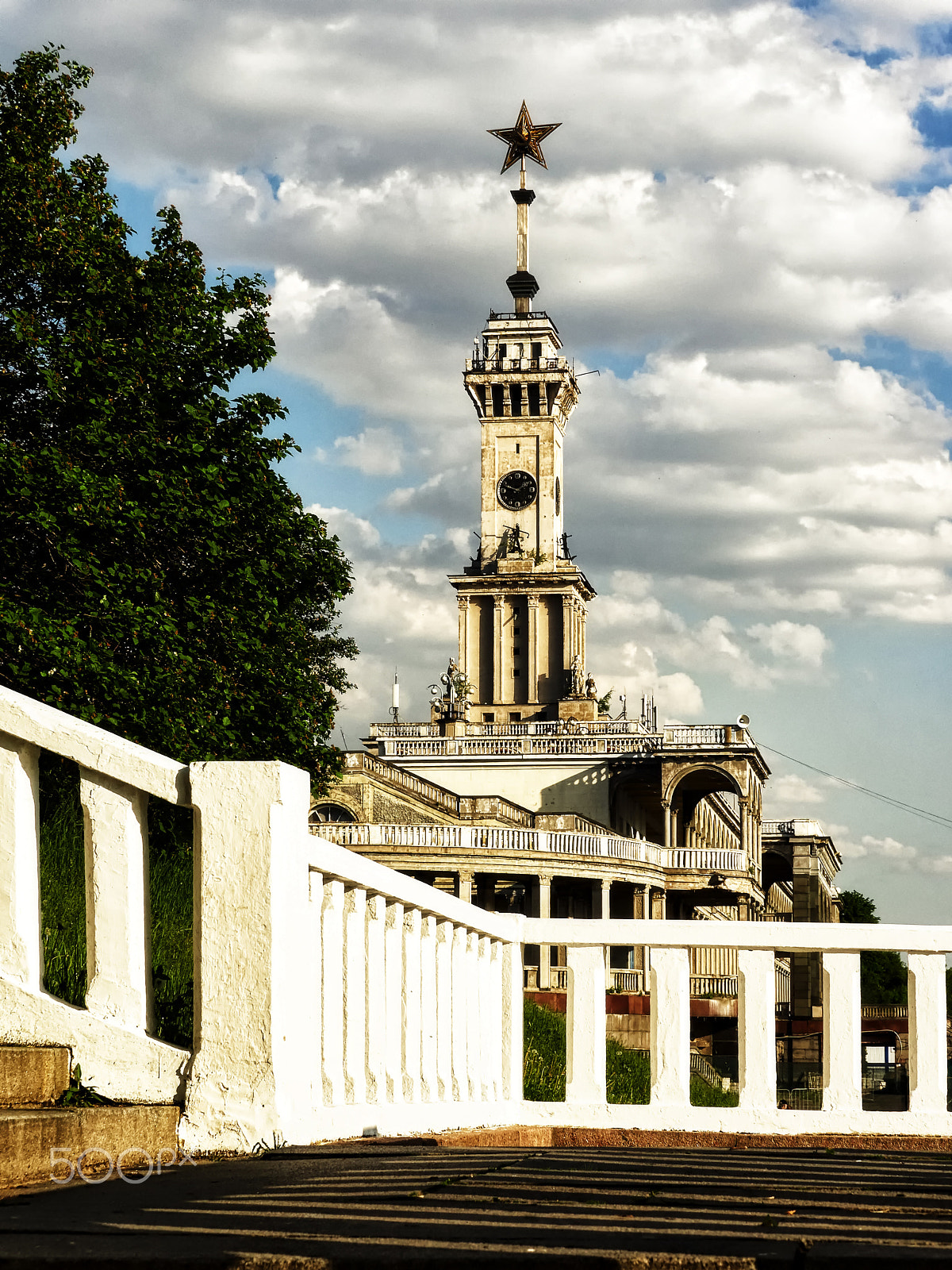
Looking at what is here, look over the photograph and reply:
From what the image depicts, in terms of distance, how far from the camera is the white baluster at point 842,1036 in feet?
21.4

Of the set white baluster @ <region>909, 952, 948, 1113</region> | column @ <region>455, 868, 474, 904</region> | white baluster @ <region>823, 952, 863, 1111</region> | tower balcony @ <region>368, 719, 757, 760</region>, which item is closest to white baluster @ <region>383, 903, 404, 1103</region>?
white baluster @ <region>823, 952, 863, 1111</region>

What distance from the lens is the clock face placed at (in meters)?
81.8

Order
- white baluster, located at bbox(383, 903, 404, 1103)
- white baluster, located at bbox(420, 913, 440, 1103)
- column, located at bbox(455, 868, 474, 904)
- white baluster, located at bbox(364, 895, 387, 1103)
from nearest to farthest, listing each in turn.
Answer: white baluster, located at bbox(364, 895, 387, 1103), white baluster, located at bbox(383, 903, 404, 1103), white baluster, located at bbox(420, 913, 440, 1103), column, located at bbox(455, 868, 474, 904)

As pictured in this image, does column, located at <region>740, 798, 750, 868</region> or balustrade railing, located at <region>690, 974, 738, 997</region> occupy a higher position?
column, located at <region>740, 798, 750, 868</region>

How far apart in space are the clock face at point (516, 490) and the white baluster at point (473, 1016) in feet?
246


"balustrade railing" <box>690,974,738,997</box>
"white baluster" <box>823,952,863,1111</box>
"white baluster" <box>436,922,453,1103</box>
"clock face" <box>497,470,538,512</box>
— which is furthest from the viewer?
"clock face" <box>497,470,538,512</box>

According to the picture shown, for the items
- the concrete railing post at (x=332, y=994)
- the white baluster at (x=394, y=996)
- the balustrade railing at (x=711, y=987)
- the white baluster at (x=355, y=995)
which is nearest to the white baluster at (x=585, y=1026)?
the white baluster at (x=394, y=996)

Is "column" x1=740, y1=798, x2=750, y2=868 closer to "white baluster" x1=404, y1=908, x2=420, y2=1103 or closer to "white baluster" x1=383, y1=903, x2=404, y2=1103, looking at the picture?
"white baluster" x1=404, y1=908, x2=420, y2=1103

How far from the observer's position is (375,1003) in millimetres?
5574

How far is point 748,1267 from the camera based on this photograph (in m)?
2.66

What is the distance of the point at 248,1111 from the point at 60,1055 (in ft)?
1.87

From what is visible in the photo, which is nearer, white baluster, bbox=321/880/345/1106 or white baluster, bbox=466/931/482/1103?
white baluster, bbox=321/880/345/1106

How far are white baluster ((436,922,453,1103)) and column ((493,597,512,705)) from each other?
71.5 meters

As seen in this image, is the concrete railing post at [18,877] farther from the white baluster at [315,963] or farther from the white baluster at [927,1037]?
the white baluster at [927,1037]
